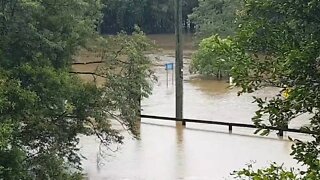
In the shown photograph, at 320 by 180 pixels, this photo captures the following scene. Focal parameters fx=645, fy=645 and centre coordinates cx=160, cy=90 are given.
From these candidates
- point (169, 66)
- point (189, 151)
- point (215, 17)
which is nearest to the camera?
point (189, 151)

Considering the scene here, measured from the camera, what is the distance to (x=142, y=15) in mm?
63312

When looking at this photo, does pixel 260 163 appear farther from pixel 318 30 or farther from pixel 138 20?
pixel 138 20

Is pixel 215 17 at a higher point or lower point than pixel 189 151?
higher

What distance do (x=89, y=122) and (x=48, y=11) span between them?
2277mm

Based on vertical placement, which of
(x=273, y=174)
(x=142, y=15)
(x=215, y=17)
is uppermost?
(x=142, y=15)

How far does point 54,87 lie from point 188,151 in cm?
693

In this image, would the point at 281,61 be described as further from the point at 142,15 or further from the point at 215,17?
the point at 142,15

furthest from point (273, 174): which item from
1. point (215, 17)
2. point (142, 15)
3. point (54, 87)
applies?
point (142, 15)

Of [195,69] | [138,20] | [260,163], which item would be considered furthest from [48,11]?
[138,20]

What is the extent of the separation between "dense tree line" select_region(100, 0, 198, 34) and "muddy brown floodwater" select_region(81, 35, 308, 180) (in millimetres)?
36857

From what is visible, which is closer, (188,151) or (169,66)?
(188,151)

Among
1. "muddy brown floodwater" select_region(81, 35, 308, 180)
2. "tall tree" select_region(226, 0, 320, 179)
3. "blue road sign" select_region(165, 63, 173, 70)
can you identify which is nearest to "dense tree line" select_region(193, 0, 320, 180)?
"tall tree" select_region(226, 0, 320, 179)

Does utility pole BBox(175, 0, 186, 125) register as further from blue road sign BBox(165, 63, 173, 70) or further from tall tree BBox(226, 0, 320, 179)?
tall tree BBox(226, 0, 320, 179)

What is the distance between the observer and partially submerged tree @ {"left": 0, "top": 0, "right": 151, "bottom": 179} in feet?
33.6
